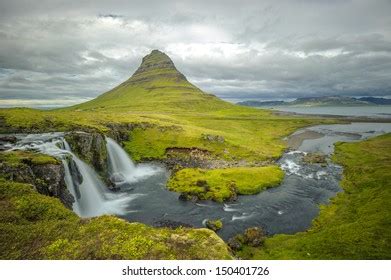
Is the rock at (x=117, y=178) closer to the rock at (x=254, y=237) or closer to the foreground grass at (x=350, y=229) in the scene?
the rock at (x=254, y=237)

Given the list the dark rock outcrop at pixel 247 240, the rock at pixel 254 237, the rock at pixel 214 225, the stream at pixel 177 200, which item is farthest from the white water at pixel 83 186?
the rock at pixel 254 237

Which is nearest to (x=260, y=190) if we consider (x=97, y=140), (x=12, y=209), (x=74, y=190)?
(x=74, y=190)

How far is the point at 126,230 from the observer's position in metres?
20.1

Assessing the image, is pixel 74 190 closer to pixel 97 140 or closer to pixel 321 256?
pixel 97 140

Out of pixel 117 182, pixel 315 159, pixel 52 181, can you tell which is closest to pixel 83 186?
pixel 52 181

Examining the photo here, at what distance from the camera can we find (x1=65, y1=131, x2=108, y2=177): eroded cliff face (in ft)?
183

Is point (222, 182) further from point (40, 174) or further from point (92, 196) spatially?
point (40, 174)

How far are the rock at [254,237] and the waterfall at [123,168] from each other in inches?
1310

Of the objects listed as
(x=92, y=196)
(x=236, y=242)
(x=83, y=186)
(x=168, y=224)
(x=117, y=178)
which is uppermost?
(x=83, y=186)

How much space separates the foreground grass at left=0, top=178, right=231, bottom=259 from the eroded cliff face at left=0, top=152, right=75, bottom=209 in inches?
468

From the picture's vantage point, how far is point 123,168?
6831 centimetres

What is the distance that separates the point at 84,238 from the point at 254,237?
19.8m

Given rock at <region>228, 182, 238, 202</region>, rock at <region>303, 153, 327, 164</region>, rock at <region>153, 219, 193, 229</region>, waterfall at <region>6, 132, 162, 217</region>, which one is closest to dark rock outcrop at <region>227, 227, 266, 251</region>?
rock at <region>153, 219, 193, 229</region>

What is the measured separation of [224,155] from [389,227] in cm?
5714
